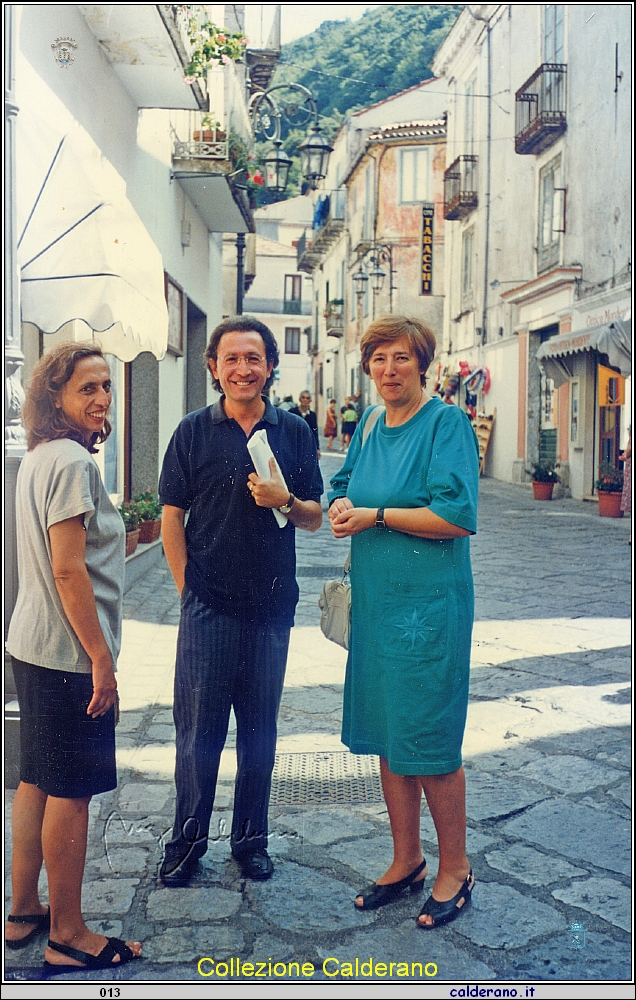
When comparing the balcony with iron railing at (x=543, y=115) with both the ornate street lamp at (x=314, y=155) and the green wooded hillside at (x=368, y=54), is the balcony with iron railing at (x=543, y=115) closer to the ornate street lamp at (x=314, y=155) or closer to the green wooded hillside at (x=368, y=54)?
the ornate street lamp at (x=314, y=155)

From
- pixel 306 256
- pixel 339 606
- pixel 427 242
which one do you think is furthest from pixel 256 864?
pixel 427 242

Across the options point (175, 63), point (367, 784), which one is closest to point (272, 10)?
point (175, 63)

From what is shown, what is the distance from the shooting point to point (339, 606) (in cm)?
277

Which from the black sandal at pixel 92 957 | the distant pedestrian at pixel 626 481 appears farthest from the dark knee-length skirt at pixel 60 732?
the distant pedestrian at pixel 626 481

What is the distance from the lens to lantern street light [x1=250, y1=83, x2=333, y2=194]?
347cm

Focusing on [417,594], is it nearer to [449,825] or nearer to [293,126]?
[449,825]

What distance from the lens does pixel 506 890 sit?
2.78 metres

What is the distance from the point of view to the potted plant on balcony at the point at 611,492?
11.6 metres

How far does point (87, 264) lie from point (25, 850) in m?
2.14

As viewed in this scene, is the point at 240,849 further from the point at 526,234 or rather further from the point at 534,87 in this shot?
the point at 526,234

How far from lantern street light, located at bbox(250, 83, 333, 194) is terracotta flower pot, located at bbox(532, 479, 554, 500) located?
9.36 m

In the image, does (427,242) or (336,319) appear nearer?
(336,319)

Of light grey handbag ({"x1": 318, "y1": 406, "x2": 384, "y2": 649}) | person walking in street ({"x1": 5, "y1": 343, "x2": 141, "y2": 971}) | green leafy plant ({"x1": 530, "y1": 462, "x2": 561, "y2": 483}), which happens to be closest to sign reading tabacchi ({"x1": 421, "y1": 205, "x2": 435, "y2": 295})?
green leafy plant ({"x1": 530, "y1": 462, "x2": 561, "y2": 483})

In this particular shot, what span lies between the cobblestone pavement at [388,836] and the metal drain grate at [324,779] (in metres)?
0.01
